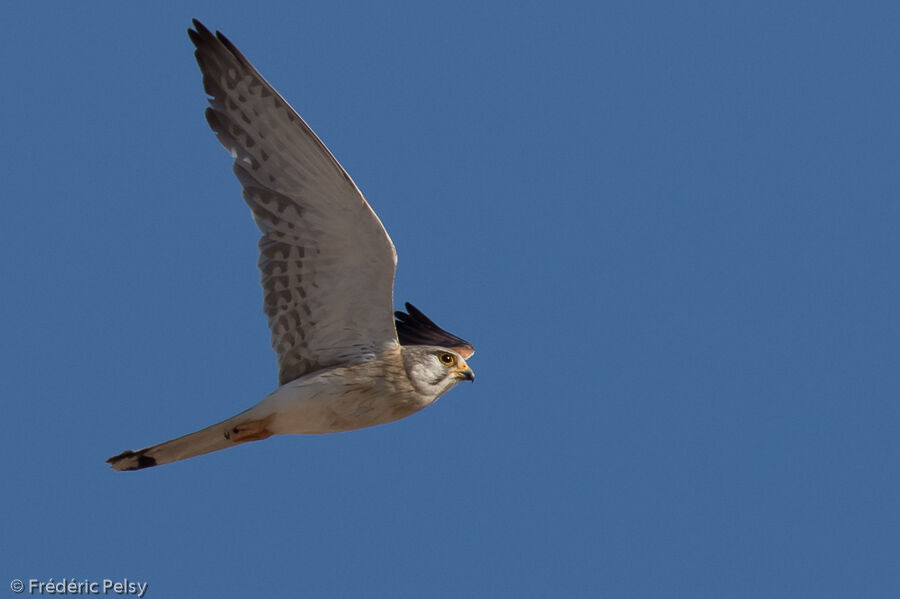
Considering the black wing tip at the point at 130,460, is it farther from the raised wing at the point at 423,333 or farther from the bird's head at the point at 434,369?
the raised wing at the point at 423,333

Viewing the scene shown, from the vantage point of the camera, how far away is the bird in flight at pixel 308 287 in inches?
339

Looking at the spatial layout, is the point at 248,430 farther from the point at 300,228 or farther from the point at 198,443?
the point at 300,228

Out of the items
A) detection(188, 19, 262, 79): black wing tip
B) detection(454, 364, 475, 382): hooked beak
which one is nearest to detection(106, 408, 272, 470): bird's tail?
detection(454, 364, 475, 382): hooked beak

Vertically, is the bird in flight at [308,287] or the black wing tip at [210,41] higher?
the black wing tip at [210,41]

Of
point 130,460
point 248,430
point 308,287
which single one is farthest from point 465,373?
point 130,460

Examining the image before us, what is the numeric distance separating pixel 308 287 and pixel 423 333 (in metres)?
2.83

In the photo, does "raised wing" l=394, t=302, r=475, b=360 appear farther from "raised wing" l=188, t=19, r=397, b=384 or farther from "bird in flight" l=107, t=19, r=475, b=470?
"raised wing" l=188, t=19, r=397, b=384

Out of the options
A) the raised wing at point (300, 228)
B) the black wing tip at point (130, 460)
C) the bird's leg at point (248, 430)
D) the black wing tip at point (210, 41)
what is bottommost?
the black wing tip at point (130, 460)

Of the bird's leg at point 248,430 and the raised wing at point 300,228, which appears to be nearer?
the raised wing at point 300,228

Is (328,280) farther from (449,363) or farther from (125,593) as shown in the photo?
(125,593)

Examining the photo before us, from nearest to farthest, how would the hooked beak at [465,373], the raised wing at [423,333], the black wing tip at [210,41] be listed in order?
the black wing tip at [210,41], the hooked beak at [465,373], the raised wing at [423,333]

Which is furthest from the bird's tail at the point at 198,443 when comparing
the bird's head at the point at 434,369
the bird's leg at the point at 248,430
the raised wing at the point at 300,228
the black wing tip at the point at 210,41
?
the black wing tip at the point at 210,41

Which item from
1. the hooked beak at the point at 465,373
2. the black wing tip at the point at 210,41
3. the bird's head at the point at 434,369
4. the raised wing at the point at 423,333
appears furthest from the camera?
the raised wing at the point at 423,333

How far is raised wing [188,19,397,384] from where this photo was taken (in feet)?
28.2
